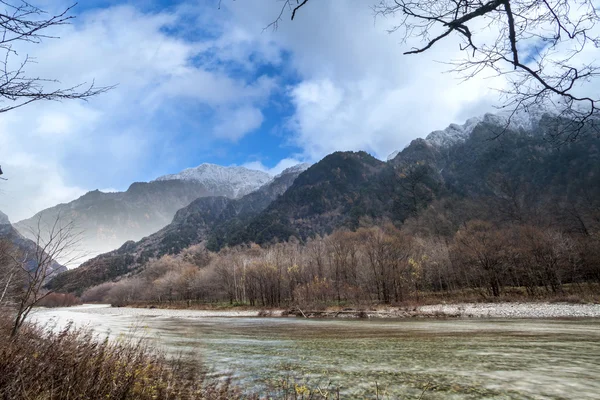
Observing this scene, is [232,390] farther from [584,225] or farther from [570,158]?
[570,158]

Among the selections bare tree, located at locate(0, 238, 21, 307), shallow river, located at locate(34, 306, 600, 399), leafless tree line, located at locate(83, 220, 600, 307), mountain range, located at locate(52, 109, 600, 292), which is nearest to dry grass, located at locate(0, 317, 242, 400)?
shallow river, located at locate(34, 306, 600, 399)

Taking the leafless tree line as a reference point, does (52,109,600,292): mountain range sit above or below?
above

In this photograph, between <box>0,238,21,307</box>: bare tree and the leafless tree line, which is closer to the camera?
<box>0,238,21,307</box>: bare tree

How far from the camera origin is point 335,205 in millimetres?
194125

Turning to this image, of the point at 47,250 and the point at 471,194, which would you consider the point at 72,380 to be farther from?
the point at 471,194

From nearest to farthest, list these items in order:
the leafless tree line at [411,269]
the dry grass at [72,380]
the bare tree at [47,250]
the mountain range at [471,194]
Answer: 1. the dry grass at [72,380]
2. the bare tree at [47,250]
3. the leafless tree line at [411,269]
4. the mountain range at [471,194]

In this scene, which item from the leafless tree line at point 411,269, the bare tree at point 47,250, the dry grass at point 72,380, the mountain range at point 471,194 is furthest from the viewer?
the mountain range at point 471,194

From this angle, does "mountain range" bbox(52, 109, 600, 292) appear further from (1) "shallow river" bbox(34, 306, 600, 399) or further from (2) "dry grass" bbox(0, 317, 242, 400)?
(1) "shallow river" bbox(34, 306, 600, 399)

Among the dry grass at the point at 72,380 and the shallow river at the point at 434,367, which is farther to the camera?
the shallow river at the point at 434,367

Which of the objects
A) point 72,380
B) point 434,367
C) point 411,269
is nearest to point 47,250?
point 72,380

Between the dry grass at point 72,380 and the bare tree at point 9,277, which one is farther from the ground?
the bare tree at point 9,277

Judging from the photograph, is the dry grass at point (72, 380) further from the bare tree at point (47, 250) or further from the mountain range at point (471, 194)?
the mountain range at point (471, 194)

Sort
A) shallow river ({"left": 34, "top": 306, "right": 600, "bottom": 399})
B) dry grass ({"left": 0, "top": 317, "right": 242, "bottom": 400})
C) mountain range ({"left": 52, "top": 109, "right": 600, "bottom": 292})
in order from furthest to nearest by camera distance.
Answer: mountain range ({"left": 52, "top": 109, "right": 600, "bottom": 292}) → shallow river ({"left": 34, "top": 306, "right": 600, "bottom": 399}) → dry grass ({"left": 0, "top": 317, "right": 242, "bottom": 400})

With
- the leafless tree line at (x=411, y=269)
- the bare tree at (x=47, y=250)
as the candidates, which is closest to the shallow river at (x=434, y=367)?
the bare tree at (x=47, y=250)
